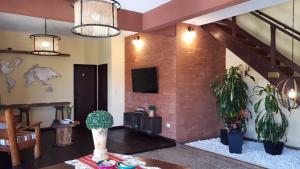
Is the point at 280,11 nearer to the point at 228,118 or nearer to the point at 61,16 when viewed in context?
the point at 228,118

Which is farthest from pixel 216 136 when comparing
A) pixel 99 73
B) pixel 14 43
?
pixel 14 43

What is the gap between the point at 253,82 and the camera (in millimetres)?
5836

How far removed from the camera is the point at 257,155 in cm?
A: 463

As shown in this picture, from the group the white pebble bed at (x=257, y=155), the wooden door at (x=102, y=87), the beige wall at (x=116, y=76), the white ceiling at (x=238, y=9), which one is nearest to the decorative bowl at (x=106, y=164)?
the white pebble bed at (x=257, y=155)

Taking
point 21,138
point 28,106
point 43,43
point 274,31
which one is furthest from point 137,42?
point 21,138

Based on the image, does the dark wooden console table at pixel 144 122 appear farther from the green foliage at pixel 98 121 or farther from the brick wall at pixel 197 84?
the green foliage at pixel 98 121

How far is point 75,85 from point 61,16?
3.88 metres

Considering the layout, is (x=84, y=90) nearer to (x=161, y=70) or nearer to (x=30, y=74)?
(x=30, y=74)

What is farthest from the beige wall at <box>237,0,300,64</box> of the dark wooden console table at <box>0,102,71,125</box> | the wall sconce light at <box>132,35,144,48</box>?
the dark wooden console table at <box>0,102,71,125</box>

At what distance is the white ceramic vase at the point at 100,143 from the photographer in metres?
2.11

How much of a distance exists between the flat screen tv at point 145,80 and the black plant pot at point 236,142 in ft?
6.73

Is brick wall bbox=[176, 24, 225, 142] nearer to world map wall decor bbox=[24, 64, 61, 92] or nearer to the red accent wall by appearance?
the red accent wall

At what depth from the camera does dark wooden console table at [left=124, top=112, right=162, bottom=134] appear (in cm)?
573

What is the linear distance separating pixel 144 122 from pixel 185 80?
142cm
